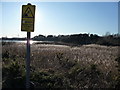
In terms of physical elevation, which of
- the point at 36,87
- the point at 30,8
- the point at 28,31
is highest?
the point at 30,8

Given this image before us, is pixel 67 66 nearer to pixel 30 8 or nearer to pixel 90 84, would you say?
pixel 90 84

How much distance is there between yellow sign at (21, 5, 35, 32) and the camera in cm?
522

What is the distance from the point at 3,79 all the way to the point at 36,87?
1.59m

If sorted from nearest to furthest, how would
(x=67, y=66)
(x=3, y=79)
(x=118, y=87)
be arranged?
(x=118, y=87) → (x=3, y=79) → (x=67, y=66)

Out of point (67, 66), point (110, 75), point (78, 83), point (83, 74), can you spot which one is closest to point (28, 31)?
point (78, 83)

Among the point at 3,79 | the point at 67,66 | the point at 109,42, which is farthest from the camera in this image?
the point at 109,42

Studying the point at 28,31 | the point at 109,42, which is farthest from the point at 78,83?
the point at 109,42

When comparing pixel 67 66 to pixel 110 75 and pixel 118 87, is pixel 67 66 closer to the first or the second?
pixel 110 75

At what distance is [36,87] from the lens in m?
7.18

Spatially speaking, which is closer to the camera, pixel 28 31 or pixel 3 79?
pixel 28 31

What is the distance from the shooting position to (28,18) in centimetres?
527

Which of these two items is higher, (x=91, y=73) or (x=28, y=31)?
(x=28, y=31)

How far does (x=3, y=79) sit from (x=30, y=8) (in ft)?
12.4

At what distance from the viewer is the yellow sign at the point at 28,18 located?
522cm
